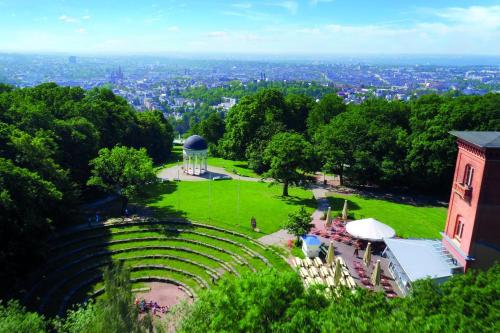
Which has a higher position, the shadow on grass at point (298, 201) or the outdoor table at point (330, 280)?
the outdoor table at point (330, 280)

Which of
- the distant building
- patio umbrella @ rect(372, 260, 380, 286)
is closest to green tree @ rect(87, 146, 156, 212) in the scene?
patio umbrella @ rect(372, 260, 380, 286)

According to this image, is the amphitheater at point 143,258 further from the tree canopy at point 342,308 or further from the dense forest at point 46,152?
the tree canopy at point 342,308

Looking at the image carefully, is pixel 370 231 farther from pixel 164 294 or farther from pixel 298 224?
pixel 164 294

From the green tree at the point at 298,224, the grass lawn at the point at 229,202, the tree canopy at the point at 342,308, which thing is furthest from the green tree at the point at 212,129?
the tree canopy at the point at 342,308

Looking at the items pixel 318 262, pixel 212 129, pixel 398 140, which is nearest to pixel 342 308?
pixel 318 262

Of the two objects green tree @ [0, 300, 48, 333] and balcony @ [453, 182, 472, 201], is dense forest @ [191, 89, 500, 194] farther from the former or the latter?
green tree @ [0, 300, 48, 333]

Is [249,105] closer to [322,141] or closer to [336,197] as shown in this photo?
[322,141]
